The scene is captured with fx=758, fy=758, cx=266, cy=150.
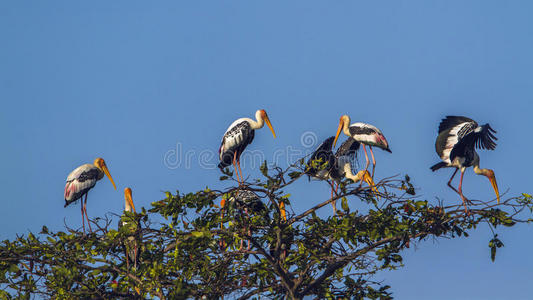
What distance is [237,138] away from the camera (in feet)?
46.5

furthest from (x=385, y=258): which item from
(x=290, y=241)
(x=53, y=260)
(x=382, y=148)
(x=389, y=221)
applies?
(x=53, y=260)

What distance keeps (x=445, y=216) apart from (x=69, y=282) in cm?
508

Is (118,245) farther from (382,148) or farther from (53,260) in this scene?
(382,148)

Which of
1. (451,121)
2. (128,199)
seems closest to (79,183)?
(128,199)

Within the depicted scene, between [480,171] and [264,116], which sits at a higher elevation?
[264,116]

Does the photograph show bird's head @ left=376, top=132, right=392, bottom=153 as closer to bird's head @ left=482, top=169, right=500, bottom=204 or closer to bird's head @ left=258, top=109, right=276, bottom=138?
bird's head @ left=482, top=169, right=500, bottom=204

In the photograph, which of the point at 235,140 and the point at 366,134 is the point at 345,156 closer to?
the point at 366,134

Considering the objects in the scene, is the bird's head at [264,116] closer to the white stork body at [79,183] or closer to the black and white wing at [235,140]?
the black and white wing at [235,140]

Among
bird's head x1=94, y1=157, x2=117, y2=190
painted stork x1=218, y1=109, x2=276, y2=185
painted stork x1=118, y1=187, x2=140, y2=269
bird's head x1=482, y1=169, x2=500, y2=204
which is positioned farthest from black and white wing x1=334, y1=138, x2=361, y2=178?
painted stork x1=118, y1=187, x2=140, y2=269

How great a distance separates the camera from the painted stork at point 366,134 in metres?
13.6

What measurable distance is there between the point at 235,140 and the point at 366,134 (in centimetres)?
243

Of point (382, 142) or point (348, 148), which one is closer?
point (382, 142)

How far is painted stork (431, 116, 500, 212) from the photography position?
42.0 ft

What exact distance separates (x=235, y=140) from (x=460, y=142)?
408cm
